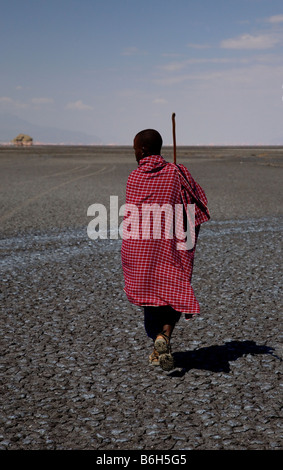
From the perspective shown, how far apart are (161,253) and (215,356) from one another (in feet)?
3.25

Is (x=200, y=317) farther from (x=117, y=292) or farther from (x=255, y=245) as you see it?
(x=255, y=245)

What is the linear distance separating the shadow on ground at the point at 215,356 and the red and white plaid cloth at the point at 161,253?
1.63ft

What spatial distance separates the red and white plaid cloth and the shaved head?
0.04 metres

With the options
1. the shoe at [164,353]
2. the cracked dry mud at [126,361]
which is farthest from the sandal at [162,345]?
the cracked dry mud at [126,361]

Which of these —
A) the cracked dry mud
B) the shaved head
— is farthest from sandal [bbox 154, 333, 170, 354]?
the shaved head

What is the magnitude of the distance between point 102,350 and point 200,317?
3.97ft

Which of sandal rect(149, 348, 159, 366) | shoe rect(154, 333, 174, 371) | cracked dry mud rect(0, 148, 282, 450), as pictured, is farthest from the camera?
sandal rect(149, 348, 159, 366)

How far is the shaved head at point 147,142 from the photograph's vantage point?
393 cm

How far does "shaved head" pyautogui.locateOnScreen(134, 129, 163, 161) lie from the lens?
393cm

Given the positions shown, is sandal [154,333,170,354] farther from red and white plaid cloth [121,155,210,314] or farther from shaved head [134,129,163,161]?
shaved head [134,129,163,161]

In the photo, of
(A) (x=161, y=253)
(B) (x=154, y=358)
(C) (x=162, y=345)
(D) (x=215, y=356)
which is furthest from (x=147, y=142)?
(D) (x=215, y=356)

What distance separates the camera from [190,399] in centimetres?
370

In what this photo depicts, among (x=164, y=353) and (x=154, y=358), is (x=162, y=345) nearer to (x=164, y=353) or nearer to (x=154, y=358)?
(x=164, y=353)

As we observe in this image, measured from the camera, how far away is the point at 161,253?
4039mm
